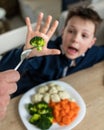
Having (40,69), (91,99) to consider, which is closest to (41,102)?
(91,99)

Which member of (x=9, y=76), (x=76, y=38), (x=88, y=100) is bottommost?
(x=88, y=100)

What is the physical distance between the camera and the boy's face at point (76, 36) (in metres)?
1.11

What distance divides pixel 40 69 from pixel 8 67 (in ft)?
0.71

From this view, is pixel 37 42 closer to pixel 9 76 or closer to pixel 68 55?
pixel 9 76

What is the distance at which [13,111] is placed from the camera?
36.2 inches

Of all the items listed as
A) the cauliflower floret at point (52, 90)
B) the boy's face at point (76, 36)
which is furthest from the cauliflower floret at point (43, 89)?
the boy's face at point (76, 36)

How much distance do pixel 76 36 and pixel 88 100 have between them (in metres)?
0.28

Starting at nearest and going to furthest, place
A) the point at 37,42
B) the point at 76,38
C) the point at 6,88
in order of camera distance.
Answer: the point at 6,88, the point at 37,42, the point at 76,38

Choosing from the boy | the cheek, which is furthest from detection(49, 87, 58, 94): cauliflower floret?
the cheek

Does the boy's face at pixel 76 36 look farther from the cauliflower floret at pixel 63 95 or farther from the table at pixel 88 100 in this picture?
the cauliflower floret at pixel 63 95

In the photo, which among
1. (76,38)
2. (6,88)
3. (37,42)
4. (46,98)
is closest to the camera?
(6,88)

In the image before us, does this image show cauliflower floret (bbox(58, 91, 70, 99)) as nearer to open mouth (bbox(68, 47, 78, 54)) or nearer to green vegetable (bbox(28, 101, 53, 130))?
green vegetable (bbox(28, 101, 53, 130))

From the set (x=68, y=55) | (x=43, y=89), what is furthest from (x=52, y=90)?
(x=68, y=55)

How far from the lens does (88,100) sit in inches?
38.0
